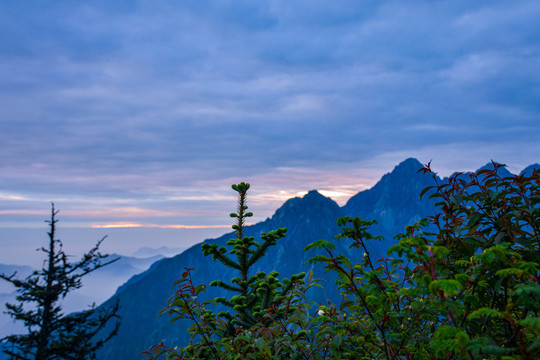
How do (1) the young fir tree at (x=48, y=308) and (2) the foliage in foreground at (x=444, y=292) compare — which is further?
(1) the young fir tree at (x=48, y=308)

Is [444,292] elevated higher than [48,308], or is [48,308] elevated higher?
[444,292]

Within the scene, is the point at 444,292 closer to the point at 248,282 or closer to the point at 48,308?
the point at 248,282

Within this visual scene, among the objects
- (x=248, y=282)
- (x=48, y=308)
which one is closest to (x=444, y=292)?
(x=248, y=282)

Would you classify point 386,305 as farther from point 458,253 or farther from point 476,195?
point 476,195

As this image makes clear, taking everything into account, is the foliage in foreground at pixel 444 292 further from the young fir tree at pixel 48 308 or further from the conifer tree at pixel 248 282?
the young fir tree at pixel 48 308

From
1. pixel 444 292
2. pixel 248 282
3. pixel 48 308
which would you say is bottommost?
pixel 48 308

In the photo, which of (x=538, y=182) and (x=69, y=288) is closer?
(x=538, y=182)

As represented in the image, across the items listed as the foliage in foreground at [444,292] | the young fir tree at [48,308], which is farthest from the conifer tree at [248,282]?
the young fir tree at [48,308]

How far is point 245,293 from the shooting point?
6.80 metres

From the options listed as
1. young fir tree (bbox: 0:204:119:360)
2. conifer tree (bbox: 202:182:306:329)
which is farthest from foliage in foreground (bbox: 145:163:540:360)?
young fir tree (bbox: 0:204:119:360)

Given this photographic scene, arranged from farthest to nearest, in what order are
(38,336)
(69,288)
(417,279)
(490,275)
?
(69,288) → (38,336) → (490,275) → (417,279)

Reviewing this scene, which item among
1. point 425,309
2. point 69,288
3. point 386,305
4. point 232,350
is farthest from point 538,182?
point 69,288

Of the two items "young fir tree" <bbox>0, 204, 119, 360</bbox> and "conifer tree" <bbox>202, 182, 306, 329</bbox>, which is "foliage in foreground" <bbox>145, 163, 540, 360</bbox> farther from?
"young fir tree" <bbox>0, 204, 119, 360</bbox>

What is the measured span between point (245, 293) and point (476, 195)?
4.62m
